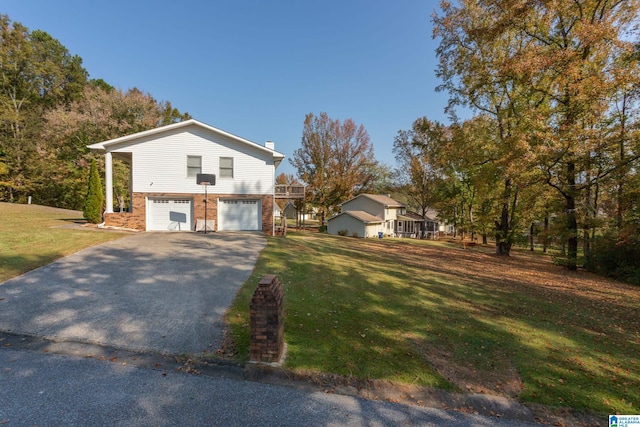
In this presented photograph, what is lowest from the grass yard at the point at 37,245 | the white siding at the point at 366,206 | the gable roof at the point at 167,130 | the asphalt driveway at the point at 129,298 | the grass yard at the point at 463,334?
the grass yard at the point at 463,334

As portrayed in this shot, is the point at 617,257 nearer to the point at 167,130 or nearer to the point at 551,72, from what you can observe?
the point at 551,72

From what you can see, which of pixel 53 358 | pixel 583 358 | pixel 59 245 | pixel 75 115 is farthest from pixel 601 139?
pixel 75 115

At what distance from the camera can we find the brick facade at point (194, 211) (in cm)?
1488

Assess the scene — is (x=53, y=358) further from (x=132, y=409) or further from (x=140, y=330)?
(x=132, y=409)

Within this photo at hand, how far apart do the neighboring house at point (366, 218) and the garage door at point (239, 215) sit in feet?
52.7

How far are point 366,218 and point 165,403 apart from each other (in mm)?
29207

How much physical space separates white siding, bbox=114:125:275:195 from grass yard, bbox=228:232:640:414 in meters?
8.39

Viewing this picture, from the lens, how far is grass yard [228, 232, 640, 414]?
385 cm

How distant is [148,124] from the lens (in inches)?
1021

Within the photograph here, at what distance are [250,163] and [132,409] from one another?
14.5 meters

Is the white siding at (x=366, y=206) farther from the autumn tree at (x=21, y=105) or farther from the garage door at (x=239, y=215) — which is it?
the autumn tree at (x=21, y=105)

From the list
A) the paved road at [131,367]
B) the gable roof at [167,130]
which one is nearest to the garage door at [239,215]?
the gable roof at [167,130]

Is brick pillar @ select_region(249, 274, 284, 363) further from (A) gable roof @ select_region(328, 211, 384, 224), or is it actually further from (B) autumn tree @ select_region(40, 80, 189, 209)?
(A) gable roof @ select_region(328, 211, 384, 224)

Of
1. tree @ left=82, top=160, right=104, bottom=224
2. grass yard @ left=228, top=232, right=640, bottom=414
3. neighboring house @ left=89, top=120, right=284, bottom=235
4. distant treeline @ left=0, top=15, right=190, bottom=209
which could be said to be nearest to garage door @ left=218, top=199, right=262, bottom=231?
neighboring house @ left=89, top=120, right=284, bottom=235
